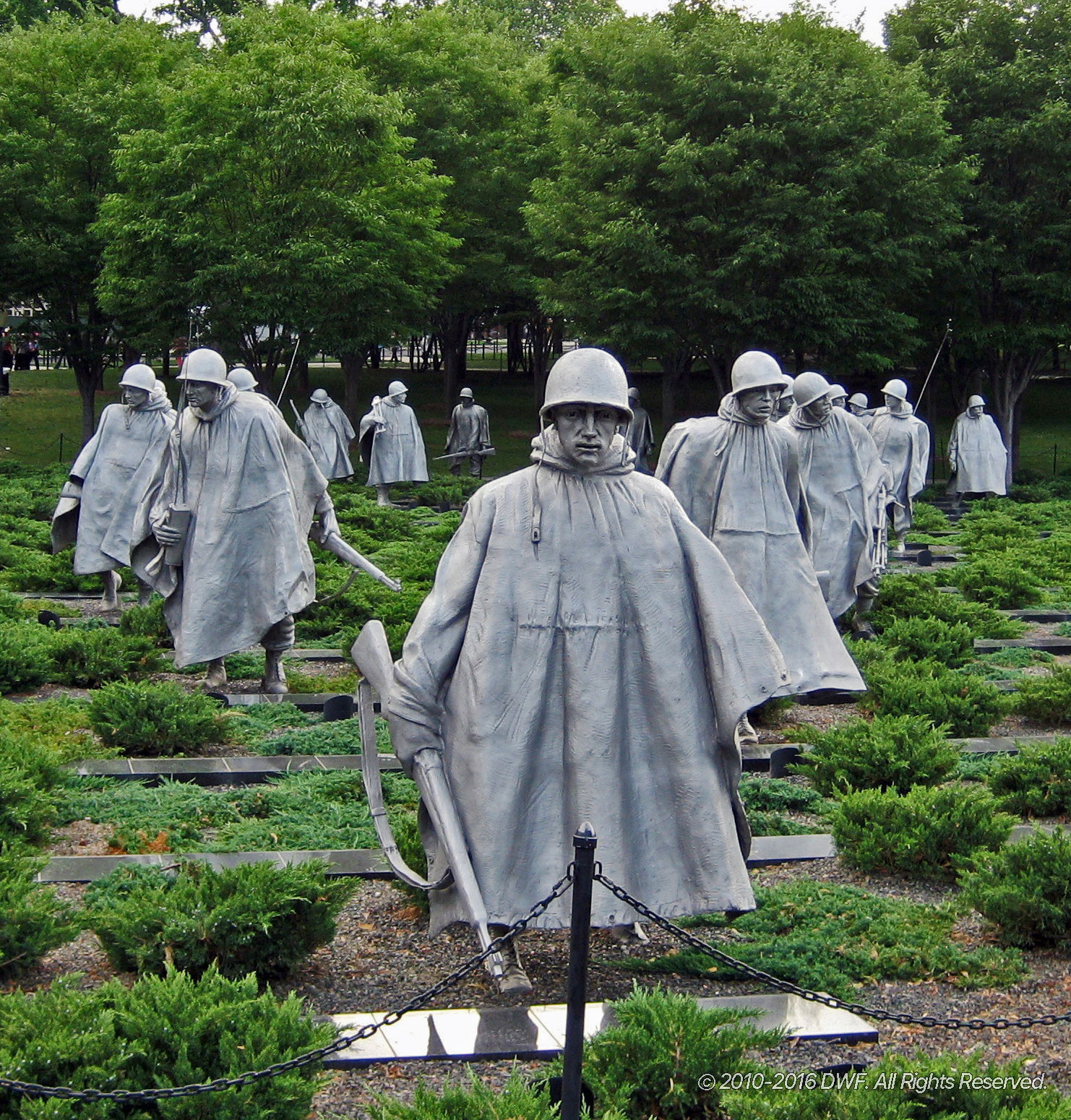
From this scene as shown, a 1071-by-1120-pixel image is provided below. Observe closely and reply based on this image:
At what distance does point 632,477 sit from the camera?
609 centimetres

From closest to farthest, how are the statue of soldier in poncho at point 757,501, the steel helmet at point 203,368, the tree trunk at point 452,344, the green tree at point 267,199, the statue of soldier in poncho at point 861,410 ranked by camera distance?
the statue of soldier in poncho at point 757,501
the steel helmet at point 203,368
the statue of soldier in poncho at point 861,410
the green tree at point 267,199
the tree trunk at point 452,344

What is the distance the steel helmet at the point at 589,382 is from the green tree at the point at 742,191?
26406 millimetres

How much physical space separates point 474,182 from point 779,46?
1065 cm

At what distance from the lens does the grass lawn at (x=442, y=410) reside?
41.6 metres

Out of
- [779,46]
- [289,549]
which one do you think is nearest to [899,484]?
[779,46]

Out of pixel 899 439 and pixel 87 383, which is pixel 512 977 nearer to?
pixel 899 439

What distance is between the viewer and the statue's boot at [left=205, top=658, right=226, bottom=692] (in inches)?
462

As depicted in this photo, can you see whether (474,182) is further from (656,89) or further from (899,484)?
(899,484)

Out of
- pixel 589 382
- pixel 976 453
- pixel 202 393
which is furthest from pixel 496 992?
pixel 976 453

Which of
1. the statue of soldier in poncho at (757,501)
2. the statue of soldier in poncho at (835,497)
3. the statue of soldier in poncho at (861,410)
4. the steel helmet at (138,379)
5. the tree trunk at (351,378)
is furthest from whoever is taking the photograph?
the tree trunk at (351,378)

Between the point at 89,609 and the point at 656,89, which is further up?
the point at 656,89

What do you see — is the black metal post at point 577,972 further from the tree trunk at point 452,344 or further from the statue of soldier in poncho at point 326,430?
the tree trunk at point 452,344

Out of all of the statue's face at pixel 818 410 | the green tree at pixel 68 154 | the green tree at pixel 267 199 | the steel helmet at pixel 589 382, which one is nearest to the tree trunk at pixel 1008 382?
the green tree at pixel 267 199

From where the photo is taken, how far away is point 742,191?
33.1 meters
